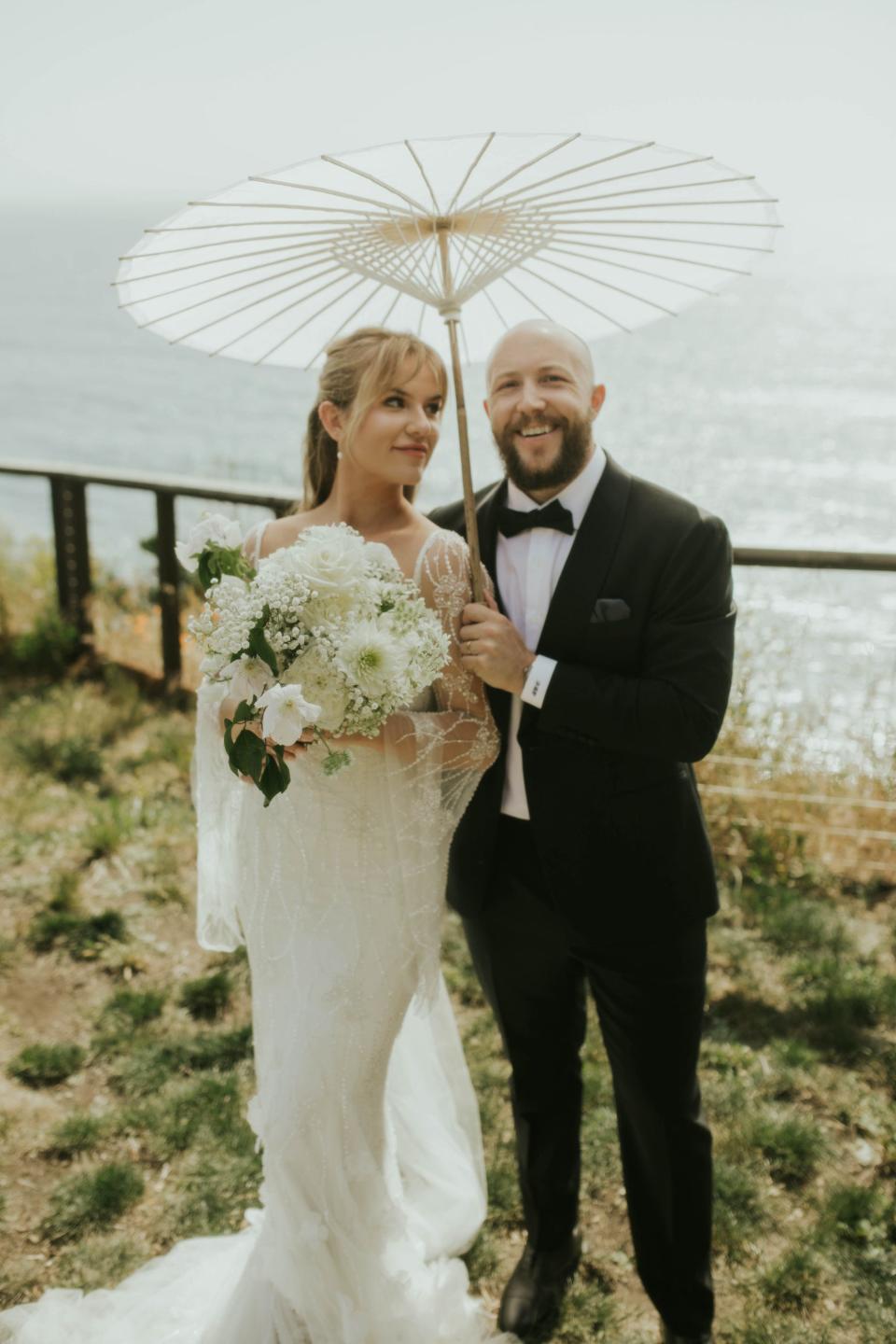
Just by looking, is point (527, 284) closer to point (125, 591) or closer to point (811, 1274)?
point (811, 1274)

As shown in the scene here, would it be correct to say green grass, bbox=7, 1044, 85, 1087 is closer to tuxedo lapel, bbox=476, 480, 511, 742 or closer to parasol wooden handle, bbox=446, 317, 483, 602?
tuxedo lapel, bbox=476, 480, 511, 742

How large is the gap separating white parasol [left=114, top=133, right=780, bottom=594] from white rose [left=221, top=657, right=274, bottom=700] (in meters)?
0.64

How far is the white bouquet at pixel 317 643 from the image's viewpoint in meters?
2.10

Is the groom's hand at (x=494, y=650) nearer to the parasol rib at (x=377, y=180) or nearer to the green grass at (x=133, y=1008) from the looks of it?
the parasol rib at (x=377, y=180)

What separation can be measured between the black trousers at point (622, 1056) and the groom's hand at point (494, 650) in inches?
18.7

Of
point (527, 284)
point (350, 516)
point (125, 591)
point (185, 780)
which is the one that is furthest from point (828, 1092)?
point (125, 591)

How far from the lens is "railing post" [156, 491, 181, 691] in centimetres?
672

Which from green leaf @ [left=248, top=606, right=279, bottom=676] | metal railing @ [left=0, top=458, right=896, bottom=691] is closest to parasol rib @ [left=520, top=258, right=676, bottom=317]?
green leaf @ [left=248, top=606, right=279, bottom=676]

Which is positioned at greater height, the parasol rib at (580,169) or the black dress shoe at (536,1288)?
the parasol rib at (580,169)

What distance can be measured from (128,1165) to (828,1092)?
233cm

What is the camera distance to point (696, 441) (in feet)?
137

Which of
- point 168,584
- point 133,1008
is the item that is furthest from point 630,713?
point 168,584

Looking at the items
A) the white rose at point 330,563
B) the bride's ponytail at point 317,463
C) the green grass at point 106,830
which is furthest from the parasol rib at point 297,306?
the green grass at point 106,830

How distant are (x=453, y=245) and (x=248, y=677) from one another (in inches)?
46.3
